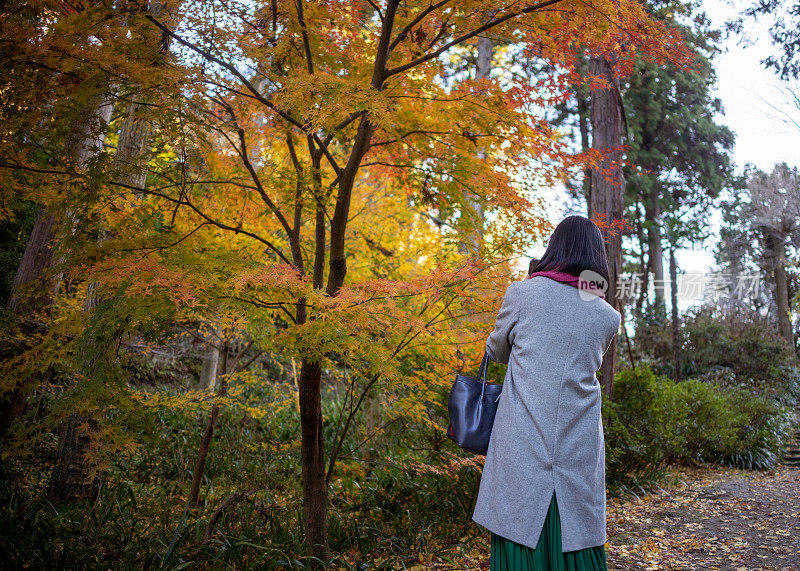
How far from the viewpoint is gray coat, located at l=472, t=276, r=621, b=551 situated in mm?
1646

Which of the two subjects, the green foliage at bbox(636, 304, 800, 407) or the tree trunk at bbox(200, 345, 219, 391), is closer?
the tree trunk at bbox(200, 345, 219, 391)

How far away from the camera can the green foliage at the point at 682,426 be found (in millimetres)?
6234

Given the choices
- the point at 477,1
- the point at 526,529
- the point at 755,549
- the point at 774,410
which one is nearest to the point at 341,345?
the point at 526,529

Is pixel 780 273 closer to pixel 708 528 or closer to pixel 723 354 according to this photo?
pixel 723 354

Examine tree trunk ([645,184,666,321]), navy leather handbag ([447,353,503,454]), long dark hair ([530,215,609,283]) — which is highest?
tree trunk ([645,184,666,321])

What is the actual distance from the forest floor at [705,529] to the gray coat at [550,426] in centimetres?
229

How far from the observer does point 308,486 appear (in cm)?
337

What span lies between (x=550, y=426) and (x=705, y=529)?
4.25m

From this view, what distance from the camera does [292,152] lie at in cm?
357

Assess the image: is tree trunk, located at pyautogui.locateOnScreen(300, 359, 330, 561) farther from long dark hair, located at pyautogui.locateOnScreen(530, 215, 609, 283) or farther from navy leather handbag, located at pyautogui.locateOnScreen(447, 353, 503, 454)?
long dark hair, located at pyautogui.locateOnScreen(530, 215, 609, 283)

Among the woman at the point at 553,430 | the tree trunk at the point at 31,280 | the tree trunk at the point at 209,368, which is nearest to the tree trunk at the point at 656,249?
the tree trunk at the point at 209,368

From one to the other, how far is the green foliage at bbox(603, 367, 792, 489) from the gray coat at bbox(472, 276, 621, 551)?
175 inches

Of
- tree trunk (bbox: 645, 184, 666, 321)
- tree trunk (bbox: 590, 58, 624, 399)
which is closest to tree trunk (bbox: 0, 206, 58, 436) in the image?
tree trunk (bbox: 590, 58, 624, 399)

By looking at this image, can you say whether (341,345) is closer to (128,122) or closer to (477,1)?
(477,1)
